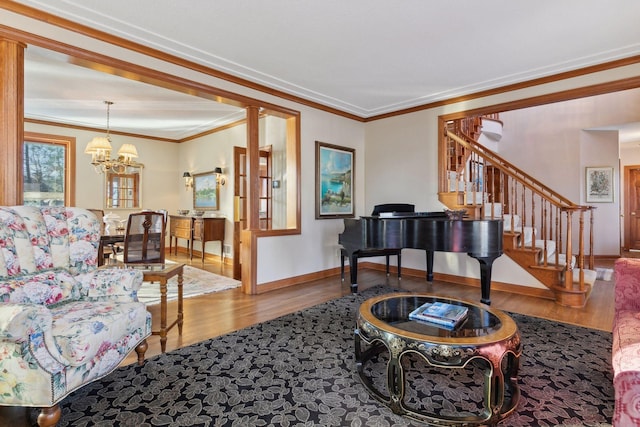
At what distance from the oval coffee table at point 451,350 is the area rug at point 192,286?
2.79m

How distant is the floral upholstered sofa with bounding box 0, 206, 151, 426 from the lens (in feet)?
4.92

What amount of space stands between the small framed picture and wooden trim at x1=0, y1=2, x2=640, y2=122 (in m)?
3.48

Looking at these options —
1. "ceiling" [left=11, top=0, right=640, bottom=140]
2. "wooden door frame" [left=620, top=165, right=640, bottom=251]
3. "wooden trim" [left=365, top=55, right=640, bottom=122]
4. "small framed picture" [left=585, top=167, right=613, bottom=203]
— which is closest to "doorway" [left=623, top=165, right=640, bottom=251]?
"wooden door frame" [left=620, top=165, right=640, bottom=251]

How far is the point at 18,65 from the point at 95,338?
2.37 metres

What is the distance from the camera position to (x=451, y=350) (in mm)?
1602

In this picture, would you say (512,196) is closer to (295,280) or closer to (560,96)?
(560,96)

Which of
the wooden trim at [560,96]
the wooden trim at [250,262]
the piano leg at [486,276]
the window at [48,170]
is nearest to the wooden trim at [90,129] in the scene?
the window at [48,170]

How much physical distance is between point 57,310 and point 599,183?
837cm


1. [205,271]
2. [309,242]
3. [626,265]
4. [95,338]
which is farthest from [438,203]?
[95,338]

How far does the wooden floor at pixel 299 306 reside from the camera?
296 centimetres

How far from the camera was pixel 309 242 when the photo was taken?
4.95 m

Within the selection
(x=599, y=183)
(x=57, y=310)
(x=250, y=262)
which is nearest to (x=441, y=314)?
(x=57, y=310)

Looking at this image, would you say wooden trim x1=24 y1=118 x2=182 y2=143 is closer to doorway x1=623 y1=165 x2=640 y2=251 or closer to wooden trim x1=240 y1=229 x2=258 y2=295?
wooden trim x1=240 y1=229 x2=258 y2=295

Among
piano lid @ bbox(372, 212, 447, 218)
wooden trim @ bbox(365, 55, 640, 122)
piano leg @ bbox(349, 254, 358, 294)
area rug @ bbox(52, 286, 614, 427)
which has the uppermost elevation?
wooden trim @ bbox(365, 55, 640, 122)
